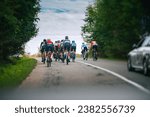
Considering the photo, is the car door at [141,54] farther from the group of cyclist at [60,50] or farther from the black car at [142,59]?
the group of cyclist at [60,50]

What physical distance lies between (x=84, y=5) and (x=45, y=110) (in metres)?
2.81

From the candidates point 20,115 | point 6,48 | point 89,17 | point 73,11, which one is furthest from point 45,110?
point 6,48

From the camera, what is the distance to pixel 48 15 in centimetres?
1025

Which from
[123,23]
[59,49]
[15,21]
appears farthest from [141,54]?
[59,49]

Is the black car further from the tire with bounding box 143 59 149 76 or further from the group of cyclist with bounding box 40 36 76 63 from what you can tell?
the group of cyclist with bounding box 40 36 76 63

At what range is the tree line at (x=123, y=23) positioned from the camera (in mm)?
9188

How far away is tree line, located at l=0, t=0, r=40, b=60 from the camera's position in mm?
15617

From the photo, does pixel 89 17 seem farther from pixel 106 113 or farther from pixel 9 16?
pixel 106 113

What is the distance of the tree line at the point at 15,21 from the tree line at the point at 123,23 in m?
4.47

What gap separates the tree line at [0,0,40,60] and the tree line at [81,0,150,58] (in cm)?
447

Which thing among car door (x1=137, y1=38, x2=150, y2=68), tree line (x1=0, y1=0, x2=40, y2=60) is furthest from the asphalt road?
tree line (x1=0, y1=0, x2=40, y2=60)

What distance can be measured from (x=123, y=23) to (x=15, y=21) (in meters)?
8.14

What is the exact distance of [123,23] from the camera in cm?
958

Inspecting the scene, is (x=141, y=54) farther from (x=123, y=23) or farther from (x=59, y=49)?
(x=59, y=49)
